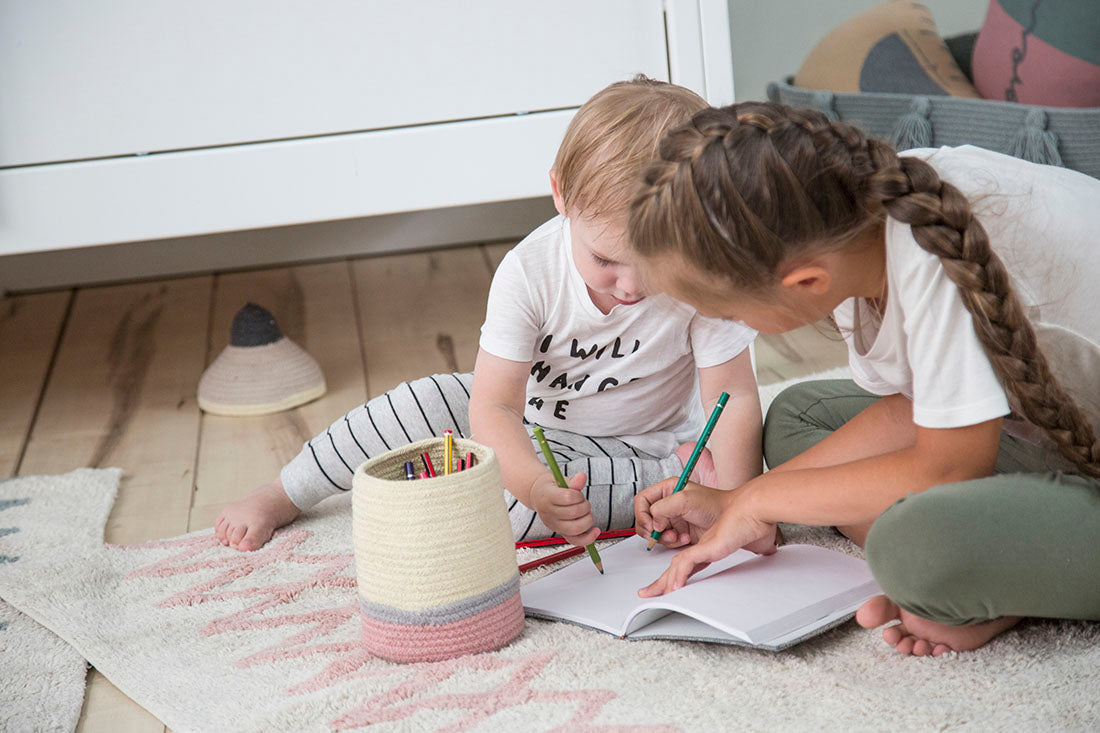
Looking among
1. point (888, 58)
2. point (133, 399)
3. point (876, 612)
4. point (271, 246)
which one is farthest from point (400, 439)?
point (271, 246)

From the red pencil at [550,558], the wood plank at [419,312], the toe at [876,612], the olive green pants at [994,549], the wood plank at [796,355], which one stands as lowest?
the wood plank at [796,355]

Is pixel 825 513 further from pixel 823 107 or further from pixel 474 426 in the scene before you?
pixel 823 107

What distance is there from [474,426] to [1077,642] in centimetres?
47

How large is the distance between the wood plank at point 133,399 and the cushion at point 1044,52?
3.48ft

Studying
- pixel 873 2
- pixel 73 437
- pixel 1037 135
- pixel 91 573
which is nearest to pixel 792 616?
pixel 91 573

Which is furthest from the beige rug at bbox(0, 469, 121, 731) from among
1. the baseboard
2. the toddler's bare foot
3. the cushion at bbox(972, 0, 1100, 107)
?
the cushion at bbox(972, 0, 1100, 107)

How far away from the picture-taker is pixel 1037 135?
3.88ft

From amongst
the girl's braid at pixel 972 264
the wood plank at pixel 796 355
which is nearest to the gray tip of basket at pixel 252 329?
the wood plank at pixel 796 355

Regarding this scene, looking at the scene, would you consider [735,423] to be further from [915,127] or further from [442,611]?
[915,127]

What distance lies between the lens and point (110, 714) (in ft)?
2.48

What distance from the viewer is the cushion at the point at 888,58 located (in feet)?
4.63

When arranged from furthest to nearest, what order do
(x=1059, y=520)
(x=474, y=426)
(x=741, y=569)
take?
(x=474, y=426), (x=741, y=569), (x=1059, y=520)

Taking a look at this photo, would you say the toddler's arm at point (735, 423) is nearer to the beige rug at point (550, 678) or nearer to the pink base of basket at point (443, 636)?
the beige rug at point (550, 678)

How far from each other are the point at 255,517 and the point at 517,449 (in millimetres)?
275
